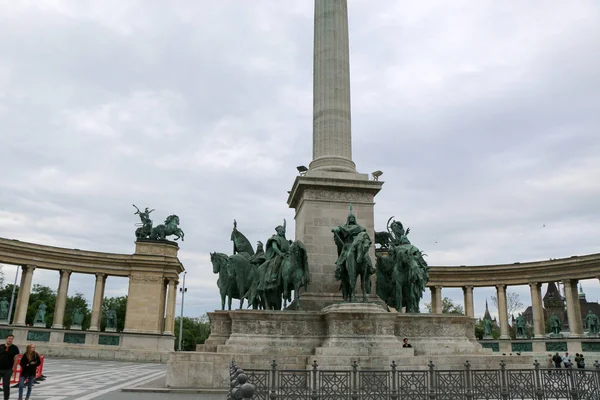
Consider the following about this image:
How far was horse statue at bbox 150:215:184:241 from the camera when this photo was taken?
2477 inches

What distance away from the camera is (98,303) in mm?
57906

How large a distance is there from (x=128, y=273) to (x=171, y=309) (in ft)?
23.2

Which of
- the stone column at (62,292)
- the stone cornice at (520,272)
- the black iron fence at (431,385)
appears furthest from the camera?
the stone column at (62,292)

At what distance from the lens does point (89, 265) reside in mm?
58031

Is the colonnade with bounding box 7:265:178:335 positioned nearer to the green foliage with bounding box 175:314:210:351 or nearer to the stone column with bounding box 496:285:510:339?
the stone column with bounding box 496:285:510:339

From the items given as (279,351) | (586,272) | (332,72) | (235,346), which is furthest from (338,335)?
(586,272)

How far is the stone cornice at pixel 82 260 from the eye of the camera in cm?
5275

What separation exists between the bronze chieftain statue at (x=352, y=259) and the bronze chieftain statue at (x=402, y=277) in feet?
5.80

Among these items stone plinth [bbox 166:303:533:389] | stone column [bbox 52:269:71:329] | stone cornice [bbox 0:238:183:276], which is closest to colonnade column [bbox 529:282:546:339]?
stone plinth [bbox 166:303:533:389]

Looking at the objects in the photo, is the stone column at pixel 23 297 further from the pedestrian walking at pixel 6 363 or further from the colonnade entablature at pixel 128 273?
the pedestrian walking at pixel 6 363

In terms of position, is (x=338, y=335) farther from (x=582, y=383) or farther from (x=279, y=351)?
(x=582, y=383)

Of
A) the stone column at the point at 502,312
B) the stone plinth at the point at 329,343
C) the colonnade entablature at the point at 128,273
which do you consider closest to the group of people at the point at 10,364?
the stone plinth at the point at 329,343

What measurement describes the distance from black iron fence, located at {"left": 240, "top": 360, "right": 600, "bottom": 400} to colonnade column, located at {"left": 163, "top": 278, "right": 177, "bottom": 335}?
5142cm

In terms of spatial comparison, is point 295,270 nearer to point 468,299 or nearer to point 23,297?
point 468,299
